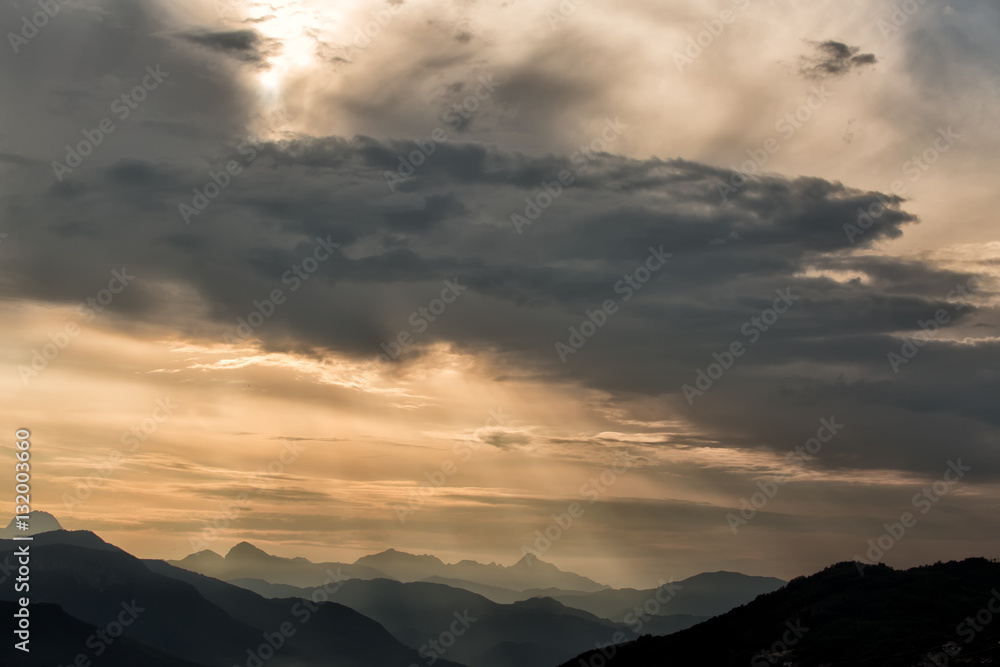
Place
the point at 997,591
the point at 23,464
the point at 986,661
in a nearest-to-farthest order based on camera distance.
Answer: the point at 23,464 → the point at 986,661 → the point at 997,591

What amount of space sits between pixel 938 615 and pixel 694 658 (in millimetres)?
54642

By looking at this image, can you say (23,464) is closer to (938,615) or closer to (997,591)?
(938,615)

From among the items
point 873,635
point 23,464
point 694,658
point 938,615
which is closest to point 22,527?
point 23,464

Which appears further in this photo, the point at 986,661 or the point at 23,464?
the point at 986,661

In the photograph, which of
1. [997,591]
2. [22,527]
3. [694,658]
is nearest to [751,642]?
[694,658]

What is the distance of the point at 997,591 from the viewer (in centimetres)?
19288

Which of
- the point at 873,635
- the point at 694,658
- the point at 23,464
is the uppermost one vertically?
the point at 23,464

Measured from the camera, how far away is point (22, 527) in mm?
132500

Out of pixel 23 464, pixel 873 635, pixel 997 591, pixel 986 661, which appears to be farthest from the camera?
pixel 997 591

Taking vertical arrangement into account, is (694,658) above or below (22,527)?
below
